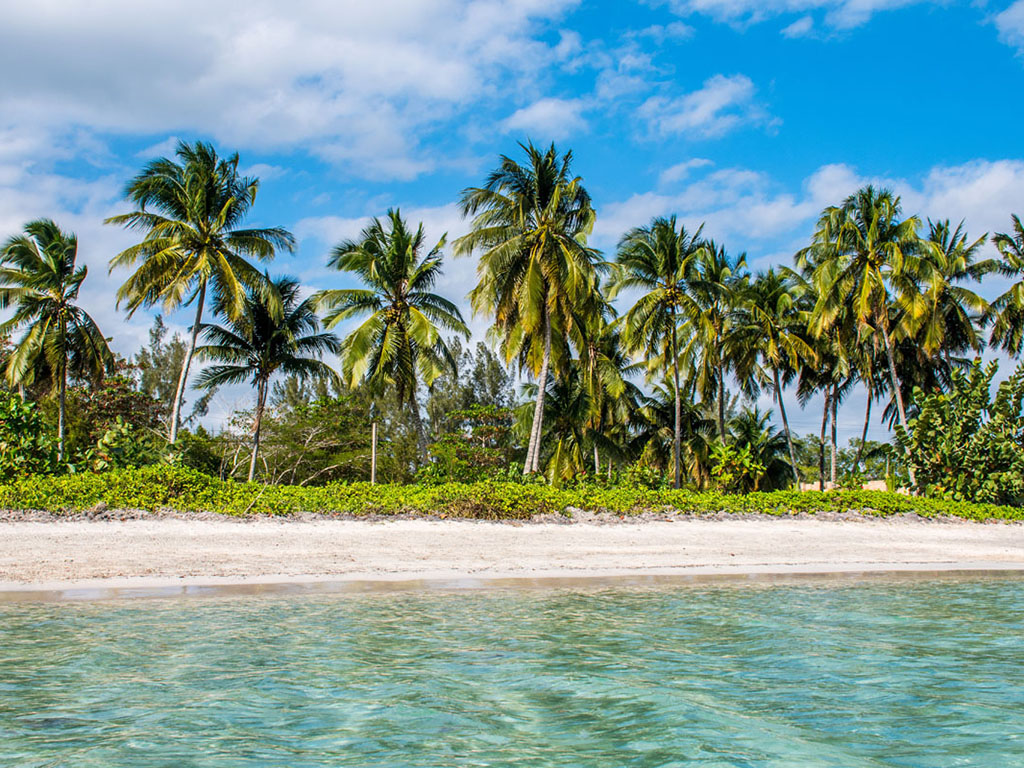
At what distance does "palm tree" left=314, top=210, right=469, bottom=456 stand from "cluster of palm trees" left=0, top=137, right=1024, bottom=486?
66mm

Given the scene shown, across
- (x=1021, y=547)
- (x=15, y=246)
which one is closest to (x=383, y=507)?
(x=1021, y=547)

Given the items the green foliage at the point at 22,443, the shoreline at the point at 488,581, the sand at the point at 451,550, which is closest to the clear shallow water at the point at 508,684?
the shoreline at the point at 488,581

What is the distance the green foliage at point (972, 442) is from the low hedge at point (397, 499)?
1.84m

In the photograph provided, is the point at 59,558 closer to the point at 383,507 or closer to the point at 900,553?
the point at 383,507

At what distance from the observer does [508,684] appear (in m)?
5.52

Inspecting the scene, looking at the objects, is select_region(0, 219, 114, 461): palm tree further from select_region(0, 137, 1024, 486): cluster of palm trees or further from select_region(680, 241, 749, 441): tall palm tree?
select_region(680, 241, 749, 441): tall palm tree

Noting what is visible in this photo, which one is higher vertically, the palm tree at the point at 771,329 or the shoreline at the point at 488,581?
the palm tree at the point at 771,329

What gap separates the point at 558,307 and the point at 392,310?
5.80 meters

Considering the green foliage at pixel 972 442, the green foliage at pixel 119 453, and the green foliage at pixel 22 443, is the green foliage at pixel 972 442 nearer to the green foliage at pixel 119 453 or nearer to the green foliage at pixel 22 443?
the green foliage at pixel 119 453

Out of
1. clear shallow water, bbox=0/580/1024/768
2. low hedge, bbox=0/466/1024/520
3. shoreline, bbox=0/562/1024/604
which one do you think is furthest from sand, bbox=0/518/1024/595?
clear shallow water, bbox=0/580/1024/768

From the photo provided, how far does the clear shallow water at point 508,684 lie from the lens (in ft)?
13.7

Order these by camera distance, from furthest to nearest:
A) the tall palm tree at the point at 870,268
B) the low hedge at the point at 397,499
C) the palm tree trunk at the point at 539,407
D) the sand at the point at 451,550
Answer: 1. the tall palm tree at the point at 870,268
2. the palm tree trunk at the point at 539,407
3. the low hedge at the point at 397,499
4. the sand at the point at 451,550

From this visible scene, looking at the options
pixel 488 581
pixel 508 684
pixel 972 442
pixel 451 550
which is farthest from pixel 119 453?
pixel 972 442

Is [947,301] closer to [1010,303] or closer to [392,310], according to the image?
[1010,303]
